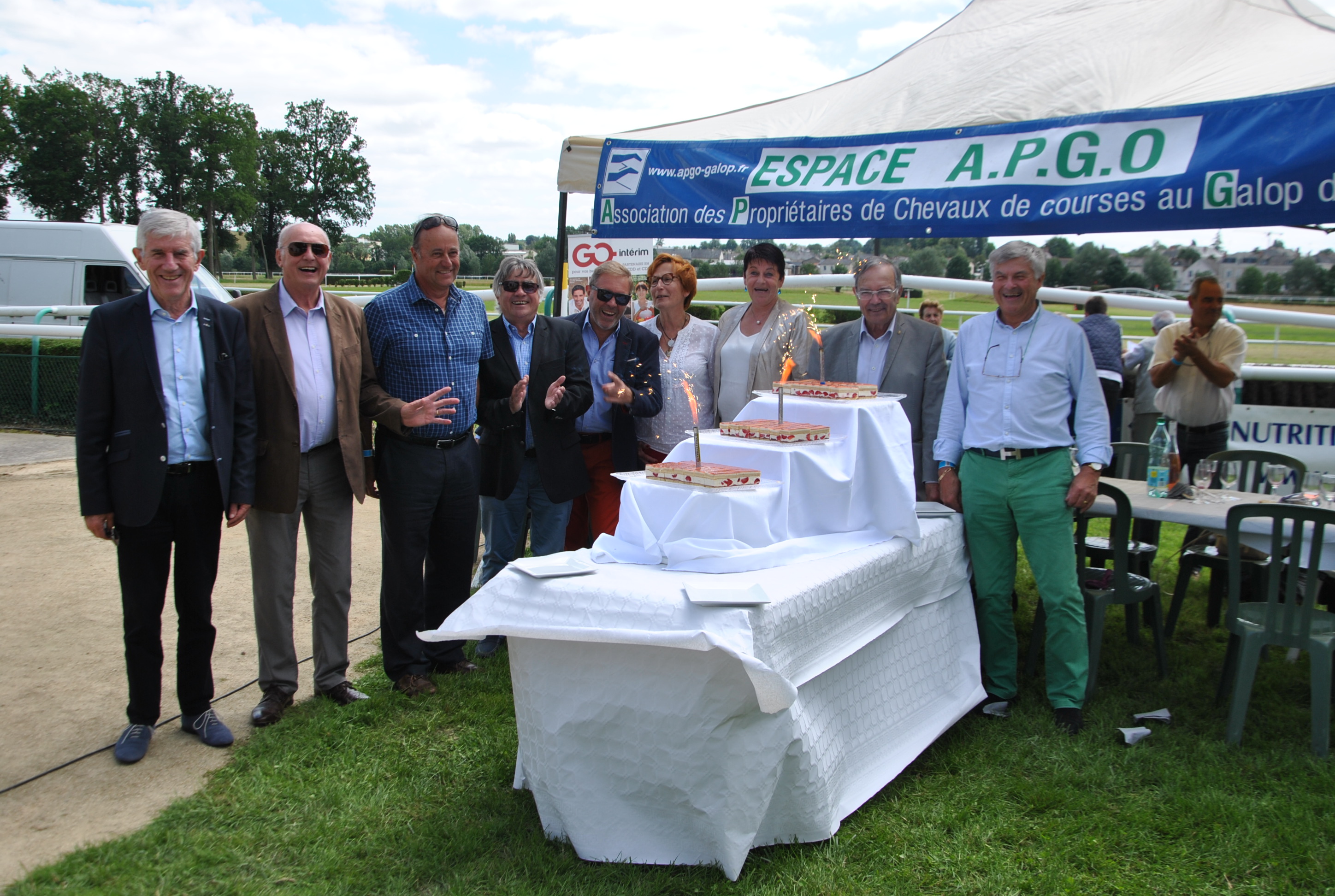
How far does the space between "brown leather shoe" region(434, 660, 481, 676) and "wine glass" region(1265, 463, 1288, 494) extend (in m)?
4.09

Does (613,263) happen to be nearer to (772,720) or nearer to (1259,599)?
(772,720)

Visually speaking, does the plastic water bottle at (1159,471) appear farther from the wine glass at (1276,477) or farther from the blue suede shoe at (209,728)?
the blue suede shoe at (209,728)

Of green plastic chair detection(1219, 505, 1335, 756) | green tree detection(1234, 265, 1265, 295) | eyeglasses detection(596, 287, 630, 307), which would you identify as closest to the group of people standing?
eyeglasses detection(596, 287, 630, 307)

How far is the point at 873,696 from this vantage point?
3.33m

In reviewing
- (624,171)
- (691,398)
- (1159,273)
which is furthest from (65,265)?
(1159,273)

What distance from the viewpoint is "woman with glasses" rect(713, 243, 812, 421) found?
4410 mm

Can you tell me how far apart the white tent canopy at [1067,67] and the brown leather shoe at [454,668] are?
3507mm

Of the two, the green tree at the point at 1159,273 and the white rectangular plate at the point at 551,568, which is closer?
the white rectangular plate at the point at 551,568

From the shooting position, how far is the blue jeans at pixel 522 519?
4582mm

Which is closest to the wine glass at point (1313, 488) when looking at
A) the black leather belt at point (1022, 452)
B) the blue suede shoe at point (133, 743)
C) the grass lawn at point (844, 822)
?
the grass lawn at point (844, 822)

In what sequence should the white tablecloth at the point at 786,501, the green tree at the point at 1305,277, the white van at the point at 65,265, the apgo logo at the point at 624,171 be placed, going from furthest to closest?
the white van at the point at 65,265 → the green tree at the point at 1305,277 → the apgo logo at the point at 624,171 → the white tablecloth at the point at 786,501

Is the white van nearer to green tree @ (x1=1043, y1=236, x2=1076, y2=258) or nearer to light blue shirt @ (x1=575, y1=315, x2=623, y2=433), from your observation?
light blue shirt @ (x1=575, y1=315, x2=623, y2=433)

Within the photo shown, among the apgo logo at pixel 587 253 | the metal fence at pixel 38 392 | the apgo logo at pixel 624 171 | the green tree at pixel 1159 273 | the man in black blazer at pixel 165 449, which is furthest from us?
the green tree at pixel 1159 273

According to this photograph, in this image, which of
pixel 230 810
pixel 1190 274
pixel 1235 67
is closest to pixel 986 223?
pixel 1235 67
